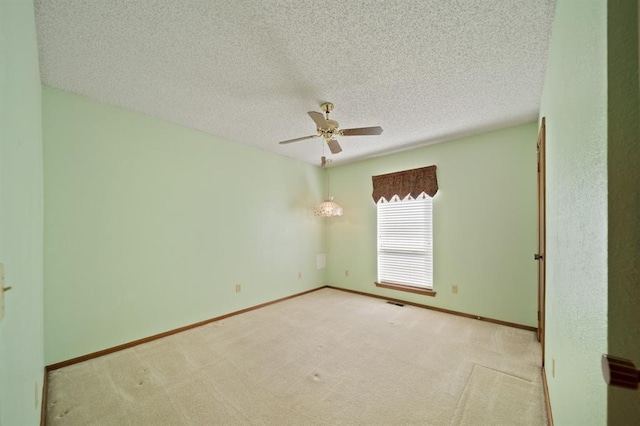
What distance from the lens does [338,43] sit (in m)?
1.74

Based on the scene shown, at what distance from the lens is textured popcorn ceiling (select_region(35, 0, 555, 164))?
1494 mm

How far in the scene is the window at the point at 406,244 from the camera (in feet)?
12.7

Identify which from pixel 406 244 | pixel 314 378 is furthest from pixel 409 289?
pixel 314 378

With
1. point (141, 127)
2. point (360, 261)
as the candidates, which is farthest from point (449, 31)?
point (360, 261)

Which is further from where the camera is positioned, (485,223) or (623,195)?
(485,223)

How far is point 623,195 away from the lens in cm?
61

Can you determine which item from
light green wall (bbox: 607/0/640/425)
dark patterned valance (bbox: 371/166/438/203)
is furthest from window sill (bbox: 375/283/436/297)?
light green wall (bbox: 607/0/640/425)

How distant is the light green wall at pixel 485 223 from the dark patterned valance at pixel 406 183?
4.7 inches

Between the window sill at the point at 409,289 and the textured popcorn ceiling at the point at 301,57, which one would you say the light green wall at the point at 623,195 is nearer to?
the textured popcorn ceiling at the point at 301,57

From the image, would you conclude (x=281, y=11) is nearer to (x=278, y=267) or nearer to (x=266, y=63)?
(x=266, y=63)

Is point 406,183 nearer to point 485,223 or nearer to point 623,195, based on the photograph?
point 485,223

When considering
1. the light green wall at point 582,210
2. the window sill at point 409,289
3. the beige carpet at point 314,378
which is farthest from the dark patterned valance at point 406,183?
the light green wall at point 582,210

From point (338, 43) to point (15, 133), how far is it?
1.73 metres

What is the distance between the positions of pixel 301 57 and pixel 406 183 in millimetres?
2715
